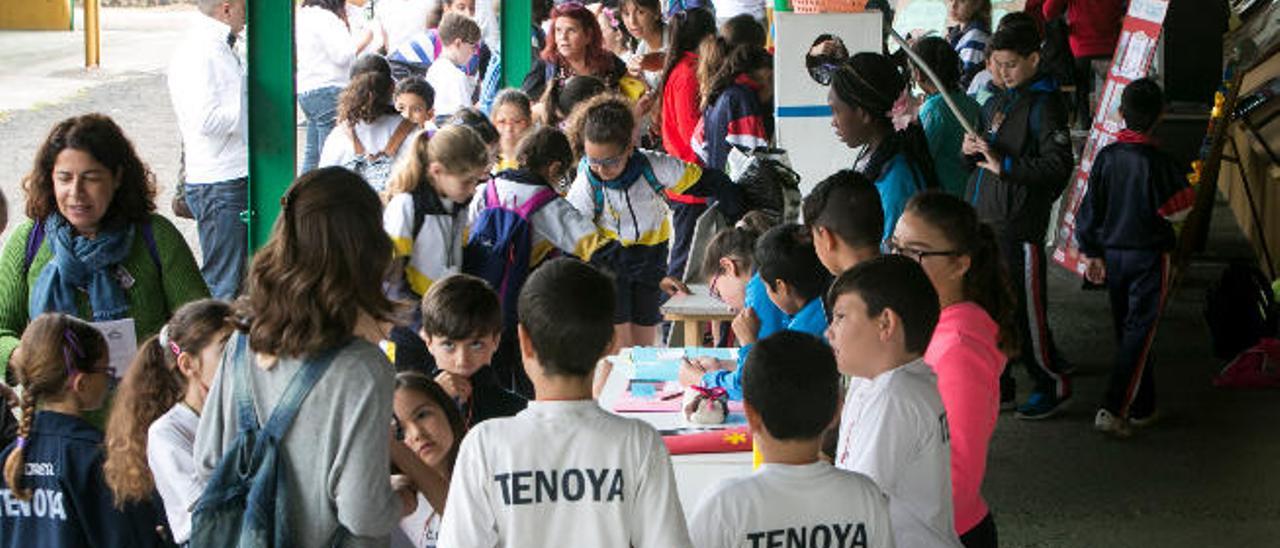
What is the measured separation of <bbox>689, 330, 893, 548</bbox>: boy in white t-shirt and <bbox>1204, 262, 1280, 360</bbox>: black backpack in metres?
6.35

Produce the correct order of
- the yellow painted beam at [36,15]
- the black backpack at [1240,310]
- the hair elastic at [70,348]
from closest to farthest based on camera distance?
the hair elastic at [70,348], the black backpack at [1240,310], the yellow painted beam at [36,15]

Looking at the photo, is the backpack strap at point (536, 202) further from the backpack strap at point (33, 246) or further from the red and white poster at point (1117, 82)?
the red and white poster at point (1117, 82)

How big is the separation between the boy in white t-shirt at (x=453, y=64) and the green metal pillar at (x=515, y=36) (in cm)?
66

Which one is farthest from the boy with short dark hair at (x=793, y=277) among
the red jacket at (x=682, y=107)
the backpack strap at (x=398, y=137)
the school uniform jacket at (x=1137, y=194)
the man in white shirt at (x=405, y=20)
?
the man in white shirt at (x=405, y=20)

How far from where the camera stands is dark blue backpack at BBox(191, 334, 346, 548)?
3598mm

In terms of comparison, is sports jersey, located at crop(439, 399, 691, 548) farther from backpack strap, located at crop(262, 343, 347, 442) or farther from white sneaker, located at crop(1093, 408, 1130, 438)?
white sneaker, located at crop(1093, 408, 1130, 438)

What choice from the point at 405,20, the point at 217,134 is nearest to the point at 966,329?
the point at 217,134

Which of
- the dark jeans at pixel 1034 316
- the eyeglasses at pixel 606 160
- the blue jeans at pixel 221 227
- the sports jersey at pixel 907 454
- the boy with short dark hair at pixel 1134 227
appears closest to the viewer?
the sports jersey at pixel 907 454

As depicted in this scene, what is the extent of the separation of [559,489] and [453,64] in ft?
26.1

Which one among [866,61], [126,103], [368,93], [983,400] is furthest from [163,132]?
[983,400]

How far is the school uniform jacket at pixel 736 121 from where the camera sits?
344 inches

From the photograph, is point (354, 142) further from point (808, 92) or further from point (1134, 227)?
point (1134, 227)

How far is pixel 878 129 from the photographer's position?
6.59 metres

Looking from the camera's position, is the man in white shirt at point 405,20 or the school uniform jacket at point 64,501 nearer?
the school uniform jacket at point 64,501
